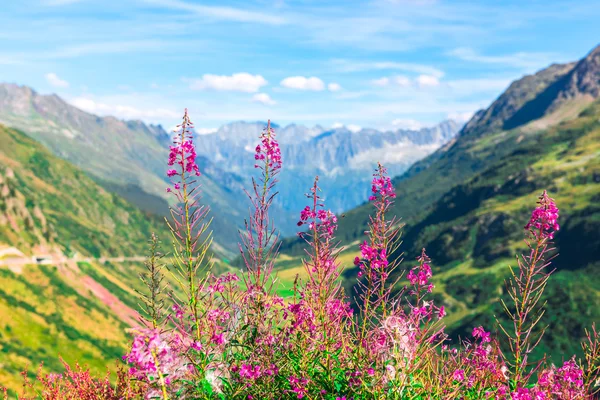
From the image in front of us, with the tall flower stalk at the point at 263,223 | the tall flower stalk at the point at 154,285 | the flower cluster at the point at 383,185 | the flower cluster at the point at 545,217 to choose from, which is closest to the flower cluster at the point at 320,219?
the tall flower stalk at the point at 263,223

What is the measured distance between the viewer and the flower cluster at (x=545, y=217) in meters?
7.34

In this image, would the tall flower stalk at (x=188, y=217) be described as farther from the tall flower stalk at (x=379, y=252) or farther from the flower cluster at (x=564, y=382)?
the flower cluster at (x=564, y=382)

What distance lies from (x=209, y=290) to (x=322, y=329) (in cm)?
210

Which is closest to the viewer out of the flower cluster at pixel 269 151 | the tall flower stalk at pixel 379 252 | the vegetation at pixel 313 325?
the vegetation at pixel 313 325

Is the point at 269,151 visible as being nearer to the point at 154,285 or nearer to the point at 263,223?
the point at 263,223

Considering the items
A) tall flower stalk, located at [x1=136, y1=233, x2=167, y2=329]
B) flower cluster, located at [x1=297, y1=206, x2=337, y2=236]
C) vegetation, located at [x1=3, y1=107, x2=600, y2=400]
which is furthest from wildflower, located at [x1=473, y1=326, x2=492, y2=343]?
tall flower stalk, located at [x1=136, y1=233, x2=167, y2=329]

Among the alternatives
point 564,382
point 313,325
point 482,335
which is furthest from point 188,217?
point 564,382

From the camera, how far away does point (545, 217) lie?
743cm

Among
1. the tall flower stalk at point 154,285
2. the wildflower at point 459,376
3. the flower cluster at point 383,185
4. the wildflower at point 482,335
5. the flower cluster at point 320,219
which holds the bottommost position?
the wildflower at point 459,376

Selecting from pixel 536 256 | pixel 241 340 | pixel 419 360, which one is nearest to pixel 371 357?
pixel 419 360

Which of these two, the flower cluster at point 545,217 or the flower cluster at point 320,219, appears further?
the flower cluster at point 320,219

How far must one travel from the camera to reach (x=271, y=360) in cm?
794

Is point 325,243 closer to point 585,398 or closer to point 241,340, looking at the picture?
point 241,340

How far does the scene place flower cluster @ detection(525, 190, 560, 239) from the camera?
7336mm
